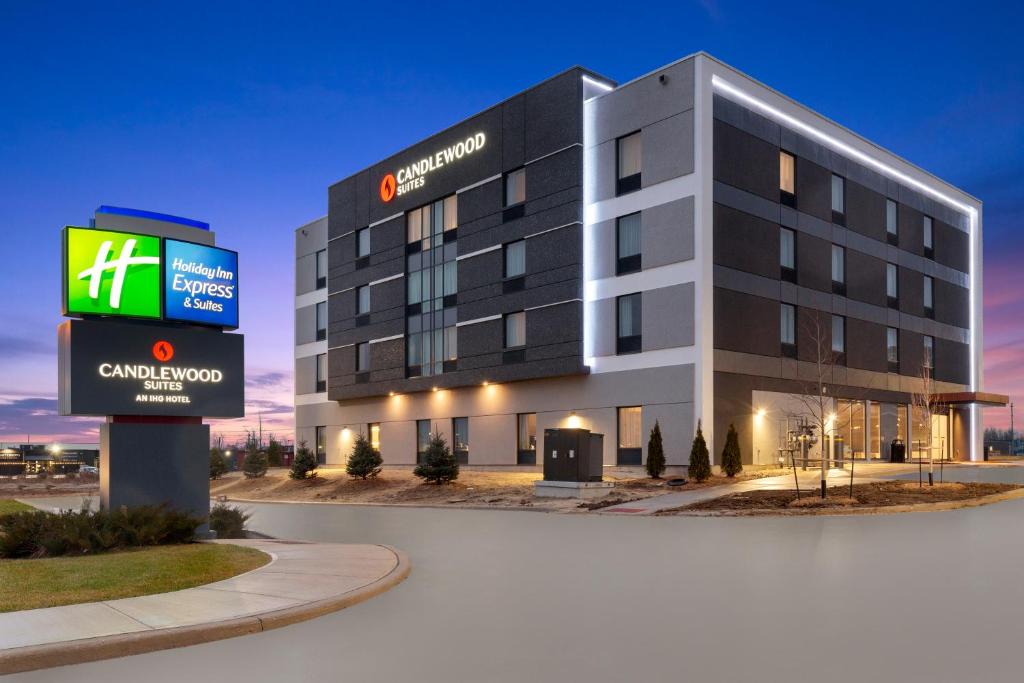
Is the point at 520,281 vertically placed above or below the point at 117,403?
above

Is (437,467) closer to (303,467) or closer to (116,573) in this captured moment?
(303,467)

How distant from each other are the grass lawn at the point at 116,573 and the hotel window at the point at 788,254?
31.5 m

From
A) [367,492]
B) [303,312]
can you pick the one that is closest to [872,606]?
[367,492]

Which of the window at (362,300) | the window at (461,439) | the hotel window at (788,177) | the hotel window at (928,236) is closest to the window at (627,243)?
the hotel window at (788,177)

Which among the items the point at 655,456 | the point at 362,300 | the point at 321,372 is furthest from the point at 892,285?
the point at 321,372

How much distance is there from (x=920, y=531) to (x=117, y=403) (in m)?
15.9

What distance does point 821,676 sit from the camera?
261 inches

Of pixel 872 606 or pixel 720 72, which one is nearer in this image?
pixel 872 606

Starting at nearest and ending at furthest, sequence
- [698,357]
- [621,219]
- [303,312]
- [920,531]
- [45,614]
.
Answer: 1. [45,614]
2. [920,531]
3. [698,357]
4. [621,219]
5. [303,312]

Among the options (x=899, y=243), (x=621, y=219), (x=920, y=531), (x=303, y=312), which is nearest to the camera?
(x=920, y=531)

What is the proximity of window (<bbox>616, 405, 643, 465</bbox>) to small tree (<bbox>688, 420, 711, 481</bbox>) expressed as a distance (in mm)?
5012

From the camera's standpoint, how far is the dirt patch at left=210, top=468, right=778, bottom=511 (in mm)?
27203

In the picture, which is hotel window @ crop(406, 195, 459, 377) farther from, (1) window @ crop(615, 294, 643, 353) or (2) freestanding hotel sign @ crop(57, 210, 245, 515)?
(2) freestanding hotel sign @ crop(57, 210, 245, 515)

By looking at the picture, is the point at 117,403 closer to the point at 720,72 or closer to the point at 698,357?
the point at 698,357
